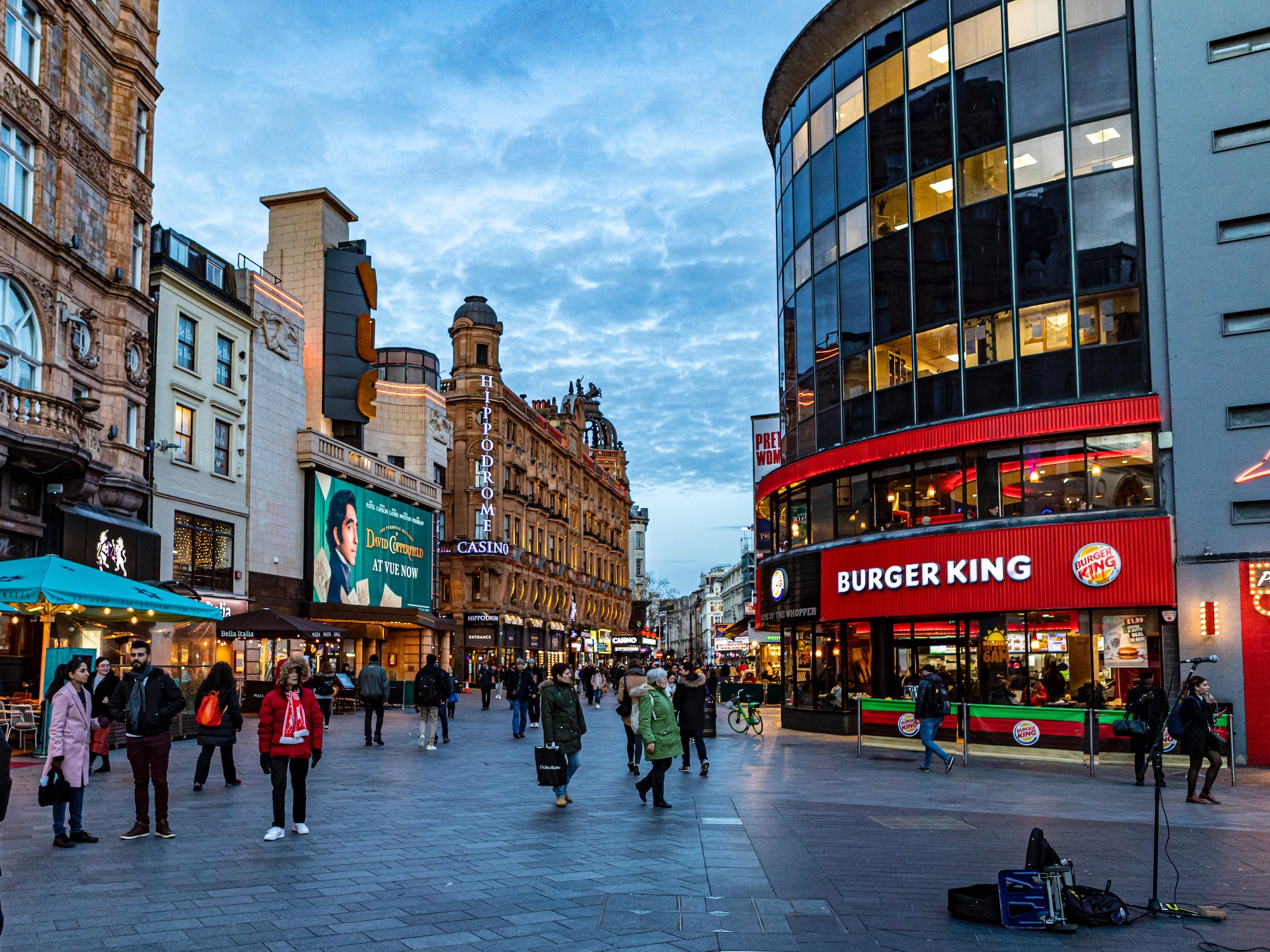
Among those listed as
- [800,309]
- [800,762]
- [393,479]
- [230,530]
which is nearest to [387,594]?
[393,479]

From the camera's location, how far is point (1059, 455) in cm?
A: 2261

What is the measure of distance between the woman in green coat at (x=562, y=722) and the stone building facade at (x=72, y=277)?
13833 mm

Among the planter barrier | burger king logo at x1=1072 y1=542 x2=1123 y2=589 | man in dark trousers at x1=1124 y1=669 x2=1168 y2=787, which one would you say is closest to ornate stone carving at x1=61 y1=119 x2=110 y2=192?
the planter barrier

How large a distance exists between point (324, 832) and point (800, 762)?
1042 centimetres

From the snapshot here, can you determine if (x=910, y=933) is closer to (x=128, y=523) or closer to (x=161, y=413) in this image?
(x=128, y=523)

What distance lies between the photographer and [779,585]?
30109 mm

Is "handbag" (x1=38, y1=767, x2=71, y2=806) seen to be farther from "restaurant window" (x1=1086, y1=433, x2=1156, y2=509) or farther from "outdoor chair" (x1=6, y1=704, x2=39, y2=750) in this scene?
"restaurant window" (x1=1086, y1=433, x2=1156, y2=509)

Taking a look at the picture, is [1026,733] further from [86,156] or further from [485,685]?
[86,156]

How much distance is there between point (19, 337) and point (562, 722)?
54.9ft

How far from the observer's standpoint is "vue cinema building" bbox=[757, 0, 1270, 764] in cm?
2100

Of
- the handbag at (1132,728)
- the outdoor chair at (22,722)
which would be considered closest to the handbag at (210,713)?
the outdoor chair at (22,722)

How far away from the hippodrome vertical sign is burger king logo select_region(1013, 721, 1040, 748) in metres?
44.6

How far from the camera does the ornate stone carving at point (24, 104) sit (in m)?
23.1

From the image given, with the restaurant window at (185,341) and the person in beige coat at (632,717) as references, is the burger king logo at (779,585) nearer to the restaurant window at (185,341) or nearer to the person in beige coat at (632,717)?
the person in beige coat at (632,717)
